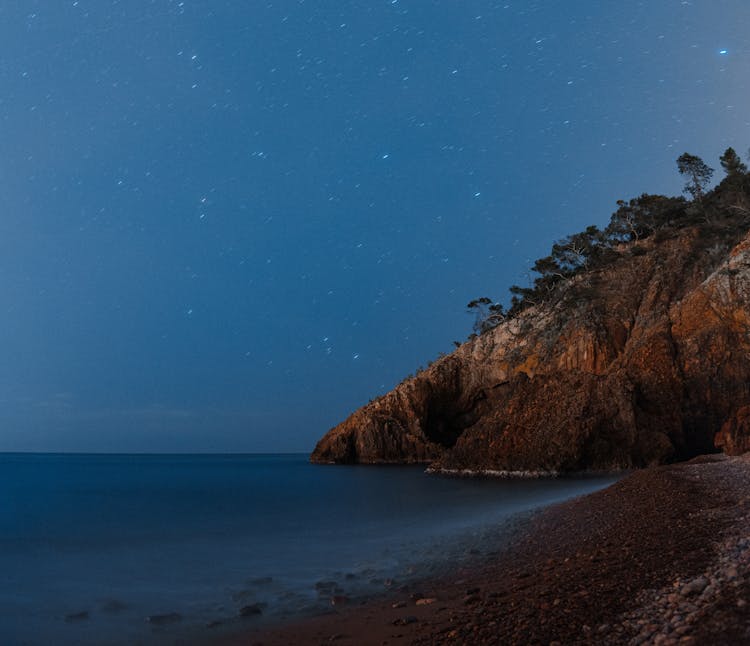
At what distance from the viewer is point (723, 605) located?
194 inches

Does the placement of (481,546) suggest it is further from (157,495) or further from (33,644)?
(157,495)

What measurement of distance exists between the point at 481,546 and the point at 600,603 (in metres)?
6.95

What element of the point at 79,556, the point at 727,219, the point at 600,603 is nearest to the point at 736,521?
the point at 600,603

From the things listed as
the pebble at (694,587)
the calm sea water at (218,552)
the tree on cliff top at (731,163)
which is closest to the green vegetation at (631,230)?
the tree on cliff top at (731,163)

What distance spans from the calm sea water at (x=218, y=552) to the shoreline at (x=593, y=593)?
1.42 m

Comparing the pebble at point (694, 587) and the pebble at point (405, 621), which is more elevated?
the pebble at point (694, 587)

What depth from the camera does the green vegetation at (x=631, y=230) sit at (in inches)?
1897

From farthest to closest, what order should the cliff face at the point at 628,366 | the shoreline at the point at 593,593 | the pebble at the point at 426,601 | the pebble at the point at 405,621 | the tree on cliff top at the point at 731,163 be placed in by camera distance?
the tree on cliff top at the point at 731,163 < the cliff face at the point at 628,366 < the pebble at the point at 426,601 < the pebble at the point at 405,621 < the shoreline at the point at 593,593

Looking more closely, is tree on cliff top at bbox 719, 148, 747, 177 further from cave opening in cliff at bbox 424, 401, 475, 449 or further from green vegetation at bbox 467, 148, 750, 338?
cave opening in cliff at bbox 424, 401, 475, 449

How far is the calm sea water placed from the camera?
9.48 meters

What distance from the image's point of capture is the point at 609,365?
135 ft

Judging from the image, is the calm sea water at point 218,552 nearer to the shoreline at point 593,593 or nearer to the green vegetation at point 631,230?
the shoreline at point 593,593

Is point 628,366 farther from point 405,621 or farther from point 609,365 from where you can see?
point 405,621

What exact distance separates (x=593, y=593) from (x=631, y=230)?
59268 millimetres
